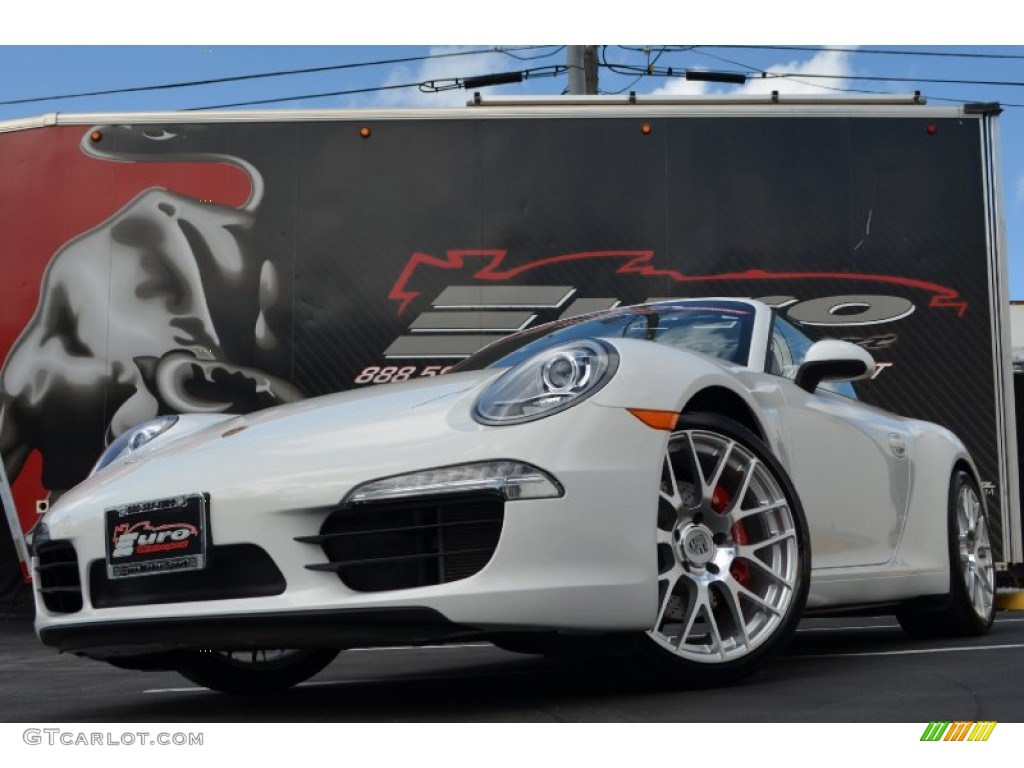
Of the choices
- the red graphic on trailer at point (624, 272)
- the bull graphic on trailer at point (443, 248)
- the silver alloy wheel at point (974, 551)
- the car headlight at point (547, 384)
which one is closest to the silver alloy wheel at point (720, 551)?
the car headlight at point (547, 384)

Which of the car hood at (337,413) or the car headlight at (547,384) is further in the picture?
the car hood at (337,413)

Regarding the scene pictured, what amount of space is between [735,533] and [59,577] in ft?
6.08

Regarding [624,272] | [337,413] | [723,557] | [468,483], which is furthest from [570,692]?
[624,272]

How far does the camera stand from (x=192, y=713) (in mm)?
3816

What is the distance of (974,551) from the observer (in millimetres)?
5566

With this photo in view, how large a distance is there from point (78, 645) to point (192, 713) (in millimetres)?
387

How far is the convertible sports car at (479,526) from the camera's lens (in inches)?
127

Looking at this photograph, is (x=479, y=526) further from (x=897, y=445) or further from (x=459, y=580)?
(x=897, y=445)

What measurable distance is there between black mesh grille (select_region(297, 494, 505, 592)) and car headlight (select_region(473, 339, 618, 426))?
0.25 m

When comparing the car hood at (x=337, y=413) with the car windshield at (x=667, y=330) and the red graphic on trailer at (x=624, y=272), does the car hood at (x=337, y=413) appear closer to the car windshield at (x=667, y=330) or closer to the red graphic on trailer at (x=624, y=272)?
the car windshield at (x=667, y=330)

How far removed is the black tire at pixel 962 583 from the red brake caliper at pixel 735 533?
4.92ft
